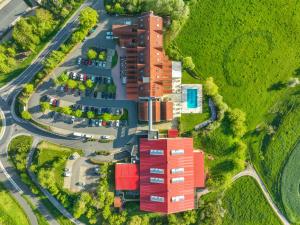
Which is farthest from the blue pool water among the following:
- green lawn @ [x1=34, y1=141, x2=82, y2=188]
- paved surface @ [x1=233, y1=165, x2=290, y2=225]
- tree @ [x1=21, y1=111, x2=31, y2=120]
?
tree @ [x1=21, y1=111, x2=31, y2=120]

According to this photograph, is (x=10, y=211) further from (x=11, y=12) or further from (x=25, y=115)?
(x=11, y=12)

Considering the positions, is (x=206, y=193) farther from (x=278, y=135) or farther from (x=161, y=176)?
(x=278, y=135)

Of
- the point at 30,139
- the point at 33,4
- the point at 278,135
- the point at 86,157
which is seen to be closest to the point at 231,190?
the point at 278,135

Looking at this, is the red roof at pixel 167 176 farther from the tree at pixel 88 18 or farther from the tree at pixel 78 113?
the tree at pixel 88 18

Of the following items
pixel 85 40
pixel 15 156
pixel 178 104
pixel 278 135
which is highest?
pixel 85 40

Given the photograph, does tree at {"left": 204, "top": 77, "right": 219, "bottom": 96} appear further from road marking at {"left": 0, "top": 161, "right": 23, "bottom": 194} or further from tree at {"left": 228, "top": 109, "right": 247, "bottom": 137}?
Answer: road marking at {"left": 0, "top": 161, "right": 23, "bottom": 194}

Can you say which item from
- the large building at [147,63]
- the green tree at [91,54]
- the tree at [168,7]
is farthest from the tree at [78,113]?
the tree at [168,7]
